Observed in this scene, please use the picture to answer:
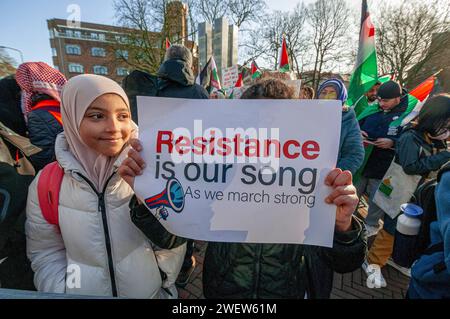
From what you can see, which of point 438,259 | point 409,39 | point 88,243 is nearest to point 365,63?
point 438,259

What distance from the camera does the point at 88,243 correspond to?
3.68 feet

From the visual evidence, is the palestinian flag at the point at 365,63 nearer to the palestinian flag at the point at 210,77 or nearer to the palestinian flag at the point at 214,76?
A: the palestinian flag at the point at 210,77

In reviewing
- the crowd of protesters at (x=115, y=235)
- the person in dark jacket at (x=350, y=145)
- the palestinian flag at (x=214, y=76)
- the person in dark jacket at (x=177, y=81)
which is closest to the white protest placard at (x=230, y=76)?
the palestinian flag at (x=214, y=76)

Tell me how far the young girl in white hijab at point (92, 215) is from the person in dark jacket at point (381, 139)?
3171mm

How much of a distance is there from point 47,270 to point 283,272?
1214 millimetres

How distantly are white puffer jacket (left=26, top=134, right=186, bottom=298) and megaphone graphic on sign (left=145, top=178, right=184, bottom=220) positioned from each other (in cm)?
23

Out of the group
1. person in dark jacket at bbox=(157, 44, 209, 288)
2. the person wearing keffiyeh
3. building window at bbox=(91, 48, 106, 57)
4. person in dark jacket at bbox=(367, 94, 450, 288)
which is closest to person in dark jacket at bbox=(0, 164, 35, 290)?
the person wearing keffiyeh

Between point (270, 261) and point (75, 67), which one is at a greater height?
point (75, 67)

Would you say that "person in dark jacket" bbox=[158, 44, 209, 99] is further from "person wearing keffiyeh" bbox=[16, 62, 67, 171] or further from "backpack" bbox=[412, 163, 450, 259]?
"backpack" bbox=[412, 163, 450, 259]

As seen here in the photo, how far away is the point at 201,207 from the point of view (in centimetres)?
104

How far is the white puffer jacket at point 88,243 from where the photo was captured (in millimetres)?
1122

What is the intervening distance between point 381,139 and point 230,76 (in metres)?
4.93

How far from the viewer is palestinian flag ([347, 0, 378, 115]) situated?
10.2ft

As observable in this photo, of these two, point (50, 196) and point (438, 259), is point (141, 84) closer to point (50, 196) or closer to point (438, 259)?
point (50, 196)
